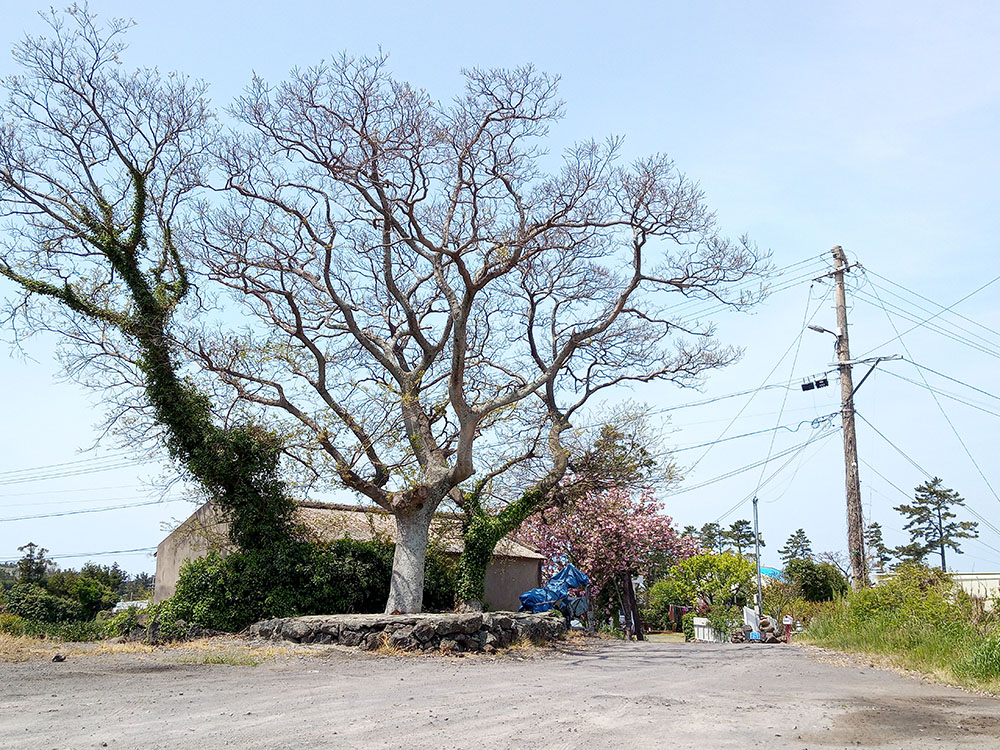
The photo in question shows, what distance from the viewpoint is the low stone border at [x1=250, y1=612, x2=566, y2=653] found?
47.1ft

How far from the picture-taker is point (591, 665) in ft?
43.5

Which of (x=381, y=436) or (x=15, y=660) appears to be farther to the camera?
(x=381, y=436)

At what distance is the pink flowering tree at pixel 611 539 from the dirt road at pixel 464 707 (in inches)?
591

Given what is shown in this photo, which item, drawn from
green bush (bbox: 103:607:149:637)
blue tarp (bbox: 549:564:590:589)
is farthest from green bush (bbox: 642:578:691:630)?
green bush (bbox: 103:607:149:637)

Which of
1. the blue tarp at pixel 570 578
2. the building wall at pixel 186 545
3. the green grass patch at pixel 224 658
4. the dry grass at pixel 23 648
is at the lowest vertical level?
the green grass patch at pixel 224 658

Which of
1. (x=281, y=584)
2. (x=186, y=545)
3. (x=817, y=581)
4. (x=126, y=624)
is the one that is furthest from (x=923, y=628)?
(x=817, y=581)

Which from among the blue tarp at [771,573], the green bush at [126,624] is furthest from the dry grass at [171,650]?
the blue tarp at [771,573]

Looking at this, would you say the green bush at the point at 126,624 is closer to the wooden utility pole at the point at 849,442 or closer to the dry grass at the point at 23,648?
the dry grass at the point at 23,648

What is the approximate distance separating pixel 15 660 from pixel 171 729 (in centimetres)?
605

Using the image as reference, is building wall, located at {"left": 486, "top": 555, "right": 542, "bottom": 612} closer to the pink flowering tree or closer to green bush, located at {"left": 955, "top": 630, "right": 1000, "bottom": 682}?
the pink flowering tree

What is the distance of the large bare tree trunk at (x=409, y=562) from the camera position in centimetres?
1717

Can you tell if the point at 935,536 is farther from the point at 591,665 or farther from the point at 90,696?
the point at 90,696

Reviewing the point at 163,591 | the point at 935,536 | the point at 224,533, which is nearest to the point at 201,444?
the point at 224,533

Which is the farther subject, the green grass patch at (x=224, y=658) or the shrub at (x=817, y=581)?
the shrub at (x=817, y=581)
